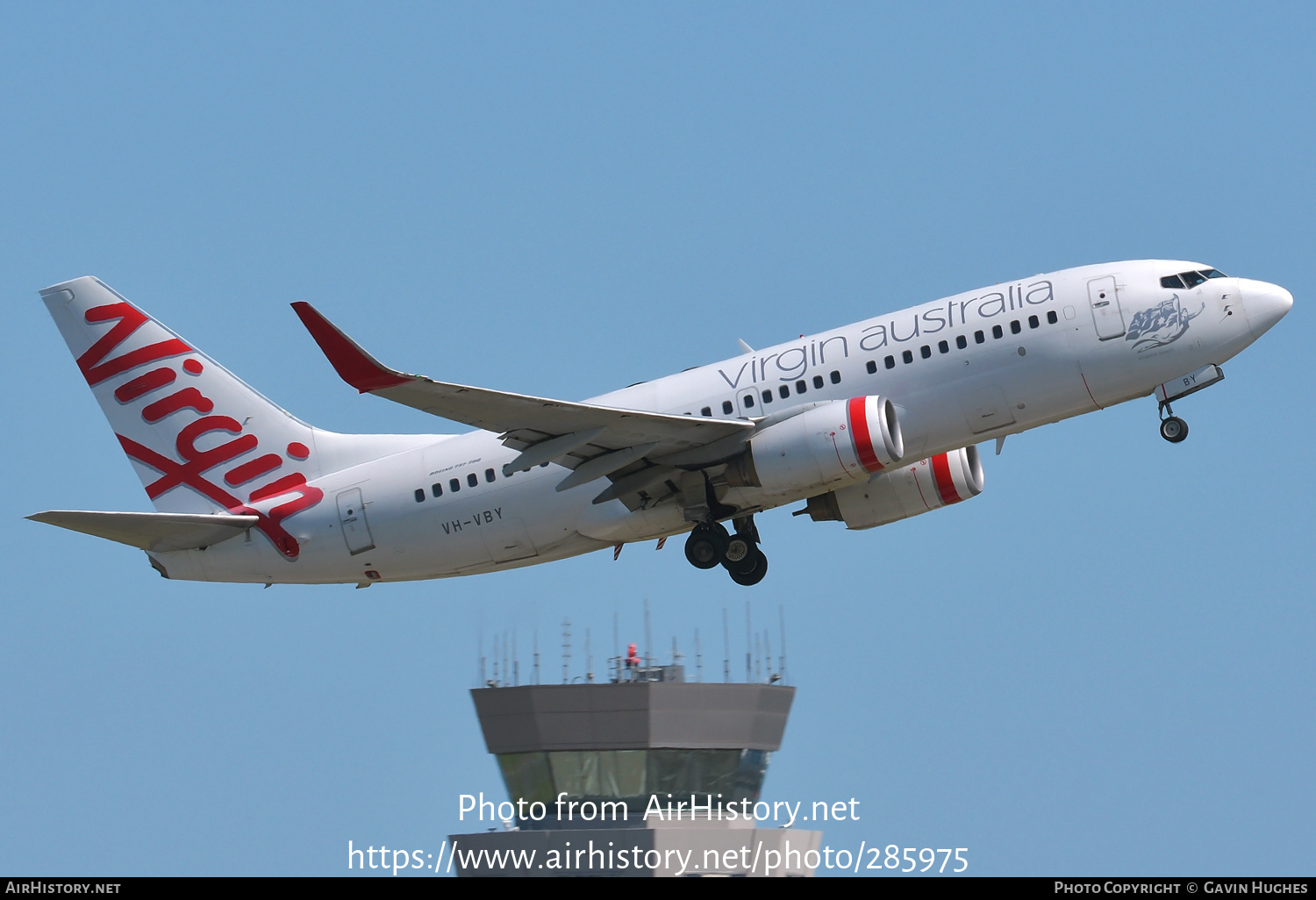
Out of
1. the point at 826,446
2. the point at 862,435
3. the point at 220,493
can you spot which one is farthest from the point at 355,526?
the point at 862,435

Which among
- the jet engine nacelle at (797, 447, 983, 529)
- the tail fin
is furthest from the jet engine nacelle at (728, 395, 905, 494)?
the tail fin

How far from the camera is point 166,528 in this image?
130 feet

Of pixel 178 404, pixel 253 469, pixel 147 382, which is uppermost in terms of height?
pixel 147 382

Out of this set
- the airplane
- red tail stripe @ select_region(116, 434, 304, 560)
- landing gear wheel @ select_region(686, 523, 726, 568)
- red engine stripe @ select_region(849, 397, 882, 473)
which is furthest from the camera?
red tail stripe @ select_region(116, 434, 304, 560)

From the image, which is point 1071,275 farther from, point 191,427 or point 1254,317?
point 191,427

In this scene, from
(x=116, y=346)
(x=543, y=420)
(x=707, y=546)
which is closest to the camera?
(x=543, y=420)

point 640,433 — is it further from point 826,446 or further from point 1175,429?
point 1175,429

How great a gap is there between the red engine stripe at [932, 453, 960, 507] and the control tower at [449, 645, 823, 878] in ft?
24.2

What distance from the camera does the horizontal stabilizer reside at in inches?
1511

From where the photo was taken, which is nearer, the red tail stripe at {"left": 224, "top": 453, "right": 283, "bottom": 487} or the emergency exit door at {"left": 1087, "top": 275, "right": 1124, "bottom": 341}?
the emergency exit door at {"left": 1087, "top": 275, "right": 1124, "bottom": 341}

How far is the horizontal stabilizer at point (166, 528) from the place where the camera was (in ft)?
126

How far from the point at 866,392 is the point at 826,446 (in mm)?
1713

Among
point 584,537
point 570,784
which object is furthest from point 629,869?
point 584,537

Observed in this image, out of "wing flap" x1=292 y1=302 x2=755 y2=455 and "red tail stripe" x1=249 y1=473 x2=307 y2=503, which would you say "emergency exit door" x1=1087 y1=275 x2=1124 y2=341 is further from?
"red tail stripe" x1=249 y1=473 x2=307 y2=503
